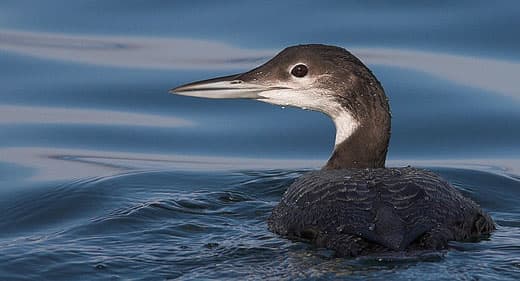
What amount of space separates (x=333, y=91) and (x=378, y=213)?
1883mm

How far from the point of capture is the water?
906 centimetres

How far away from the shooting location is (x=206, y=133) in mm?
12367

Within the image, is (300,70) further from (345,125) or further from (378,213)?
(378,213)

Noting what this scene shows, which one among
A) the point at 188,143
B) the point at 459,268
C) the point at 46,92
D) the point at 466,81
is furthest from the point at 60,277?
the point at 466,81

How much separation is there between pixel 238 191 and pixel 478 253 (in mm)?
2869

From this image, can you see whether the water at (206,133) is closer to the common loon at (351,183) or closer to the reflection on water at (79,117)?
the reflection on water at (79,117)

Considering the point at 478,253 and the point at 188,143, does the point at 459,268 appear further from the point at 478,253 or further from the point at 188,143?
the point at 188,143

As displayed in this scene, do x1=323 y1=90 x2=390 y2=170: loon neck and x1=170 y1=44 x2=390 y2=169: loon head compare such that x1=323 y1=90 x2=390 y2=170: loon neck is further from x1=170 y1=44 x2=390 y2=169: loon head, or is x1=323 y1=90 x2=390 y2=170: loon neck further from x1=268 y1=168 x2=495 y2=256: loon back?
x1=268 y1=168 x2=495 y2=256: loon back

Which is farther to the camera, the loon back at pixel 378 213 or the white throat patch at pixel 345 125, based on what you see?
the white throat patch at pixel 345 125

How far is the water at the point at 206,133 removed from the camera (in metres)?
9.06

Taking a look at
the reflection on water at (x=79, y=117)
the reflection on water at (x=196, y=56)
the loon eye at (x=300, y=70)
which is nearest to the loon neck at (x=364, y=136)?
the loon eye at (x=300, y=70)

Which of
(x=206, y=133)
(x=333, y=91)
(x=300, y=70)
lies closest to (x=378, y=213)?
(x=333, y=91)

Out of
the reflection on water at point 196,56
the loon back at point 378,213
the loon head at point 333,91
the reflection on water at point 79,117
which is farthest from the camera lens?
the reflection on water at point 196,56

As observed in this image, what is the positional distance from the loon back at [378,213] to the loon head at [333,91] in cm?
74
